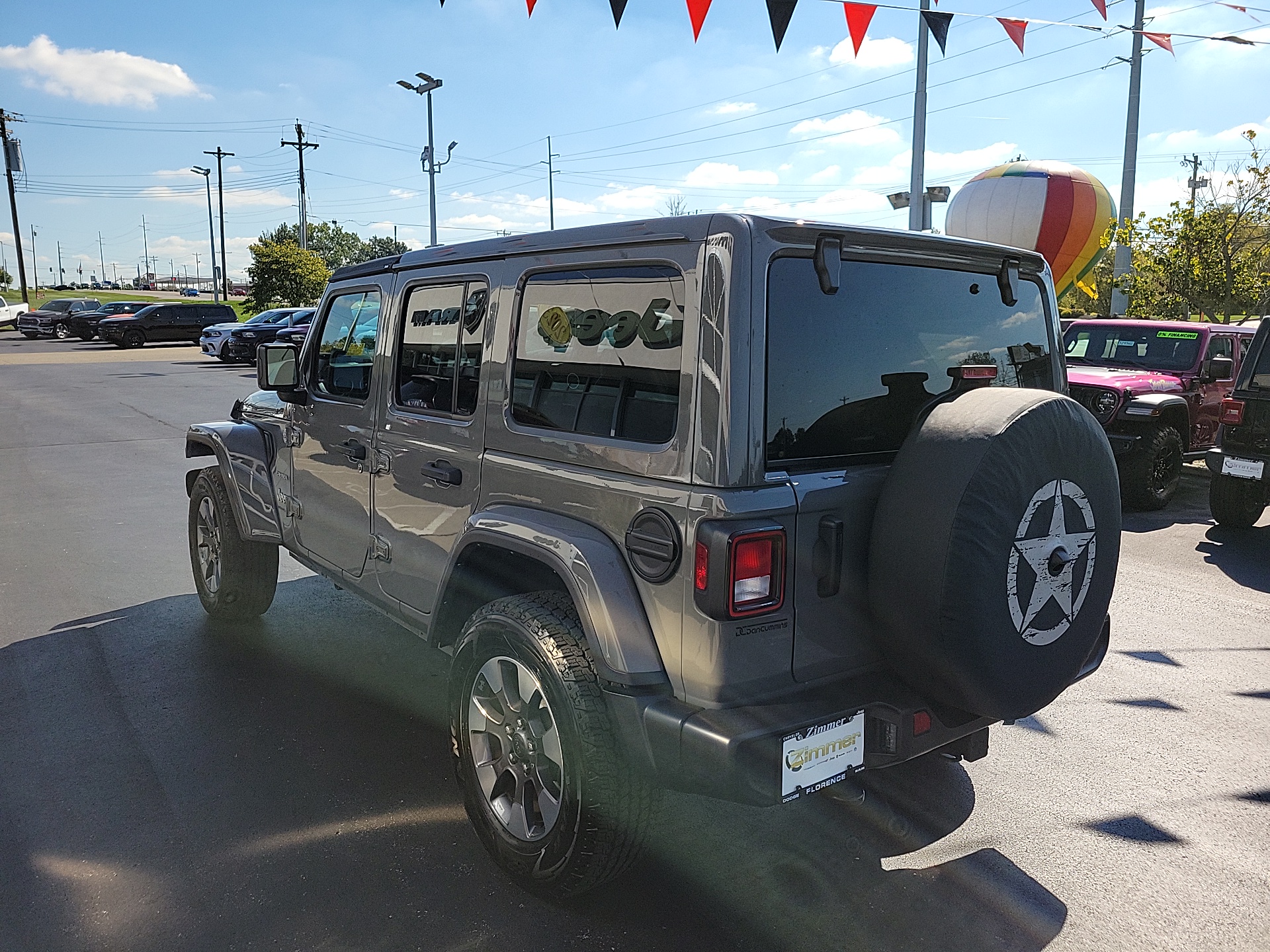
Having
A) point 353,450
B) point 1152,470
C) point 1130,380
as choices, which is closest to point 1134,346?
point 1130,380

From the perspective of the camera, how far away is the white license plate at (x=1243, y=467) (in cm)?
726

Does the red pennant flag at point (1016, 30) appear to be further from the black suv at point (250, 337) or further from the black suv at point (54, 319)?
the black suv at point (54, 319)

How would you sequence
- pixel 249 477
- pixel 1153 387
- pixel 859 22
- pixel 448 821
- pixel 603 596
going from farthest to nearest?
pixel 859 22 < pixel 1153 387 < pixel 249 477 < pixel 448 821 < pixel 603 596

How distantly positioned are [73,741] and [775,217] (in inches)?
134

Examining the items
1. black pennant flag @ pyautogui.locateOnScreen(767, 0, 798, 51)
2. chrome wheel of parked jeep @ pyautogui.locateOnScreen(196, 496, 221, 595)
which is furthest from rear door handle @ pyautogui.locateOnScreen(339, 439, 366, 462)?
black pennant flag @ pyautogui.locateOnScreen(767, 0, 798, 51)

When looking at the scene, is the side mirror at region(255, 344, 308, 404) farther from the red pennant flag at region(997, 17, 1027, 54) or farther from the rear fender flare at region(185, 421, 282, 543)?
the red pennant flag at region(997, 17, 1027, 54)

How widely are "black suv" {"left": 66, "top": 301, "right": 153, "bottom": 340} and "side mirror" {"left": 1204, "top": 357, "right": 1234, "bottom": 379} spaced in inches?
1499

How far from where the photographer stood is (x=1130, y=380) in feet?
30.1

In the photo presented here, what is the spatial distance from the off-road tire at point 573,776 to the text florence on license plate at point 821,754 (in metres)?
0.43

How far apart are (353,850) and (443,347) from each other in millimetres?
1746

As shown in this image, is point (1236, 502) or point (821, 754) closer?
point (821, 754)

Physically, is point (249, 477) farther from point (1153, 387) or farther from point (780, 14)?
point (1153, 387)

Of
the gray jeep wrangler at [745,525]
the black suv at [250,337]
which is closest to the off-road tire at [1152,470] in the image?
the gray jeep wrangler at [745,525]

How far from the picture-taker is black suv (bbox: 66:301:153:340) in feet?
126
